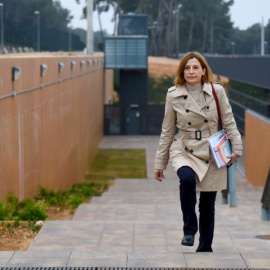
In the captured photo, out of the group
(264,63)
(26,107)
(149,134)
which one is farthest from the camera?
(149,134)

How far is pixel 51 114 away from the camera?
1909 centimetres

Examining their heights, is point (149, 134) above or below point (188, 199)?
below

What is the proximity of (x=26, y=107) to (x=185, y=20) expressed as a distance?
79.6 meters

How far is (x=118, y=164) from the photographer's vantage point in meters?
33.3

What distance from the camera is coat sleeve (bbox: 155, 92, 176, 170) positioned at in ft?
19.5

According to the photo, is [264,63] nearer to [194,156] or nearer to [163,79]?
[194,156]

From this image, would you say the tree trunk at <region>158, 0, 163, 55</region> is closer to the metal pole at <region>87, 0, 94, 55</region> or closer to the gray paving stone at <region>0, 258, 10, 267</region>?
the metal pole at <region>87, 0, 94, 55</region>

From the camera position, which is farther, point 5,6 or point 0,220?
point 5,6

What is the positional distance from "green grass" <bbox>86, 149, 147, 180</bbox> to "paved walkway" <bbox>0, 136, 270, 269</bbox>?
17.0 metres

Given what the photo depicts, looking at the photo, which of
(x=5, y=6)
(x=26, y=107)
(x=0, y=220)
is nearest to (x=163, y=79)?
(x=5, y=6)

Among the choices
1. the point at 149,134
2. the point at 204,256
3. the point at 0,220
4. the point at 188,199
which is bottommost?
the point at 149,134

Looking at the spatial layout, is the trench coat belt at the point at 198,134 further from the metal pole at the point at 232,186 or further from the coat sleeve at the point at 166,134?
the metal pole at the point at 232,186

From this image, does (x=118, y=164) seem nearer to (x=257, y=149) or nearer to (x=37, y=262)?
(x=257, y=149)

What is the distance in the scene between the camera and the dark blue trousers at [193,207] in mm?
5859
